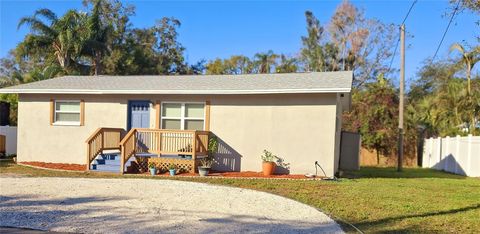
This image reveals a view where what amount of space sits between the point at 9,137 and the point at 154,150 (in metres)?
9.62

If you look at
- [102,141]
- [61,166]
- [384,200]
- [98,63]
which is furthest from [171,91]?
[98,63]

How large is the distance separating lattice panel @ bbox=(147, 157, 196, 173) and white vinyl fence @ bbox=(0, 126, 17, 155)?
31.0 ft

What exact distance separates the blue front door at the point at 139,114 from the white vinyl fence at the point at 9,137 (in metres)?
7.61

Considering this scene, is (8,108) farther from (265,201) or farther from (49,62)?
(265,201)

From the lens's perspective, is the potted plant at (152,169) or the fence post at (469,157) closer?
the potted plant at (152,169)

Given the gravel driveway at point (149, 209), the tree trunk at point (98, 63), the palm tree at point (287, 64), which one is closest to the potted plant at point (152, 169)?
the gravel driveway at point (149, 209)

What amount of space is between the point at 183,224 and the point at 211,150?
740 centimetres

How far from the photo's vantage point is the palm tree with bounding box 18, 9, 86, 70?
25.8 metres

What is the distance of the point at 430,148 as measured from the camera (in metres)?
23.9

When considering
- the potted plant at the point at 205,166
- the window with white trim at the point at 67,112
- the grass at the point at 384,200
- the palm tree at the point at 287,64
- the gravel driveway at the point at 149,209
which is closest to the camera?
the gravel driveway at the point at 149,209

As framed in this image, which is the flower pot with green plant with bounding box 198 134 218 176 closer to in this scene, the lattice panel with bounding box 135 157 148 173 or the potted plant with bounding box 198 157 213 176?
the potted plant with bounding box 198 157 213 176

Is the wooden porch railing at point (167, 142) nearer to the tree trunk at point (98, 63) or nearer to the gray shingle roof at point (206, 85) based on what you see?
the gray shingle roof at point (206, 85)

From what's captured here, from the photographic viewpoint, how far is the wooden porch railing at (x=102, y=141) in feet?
46.6

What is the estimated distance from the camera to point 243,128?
1464 cm
